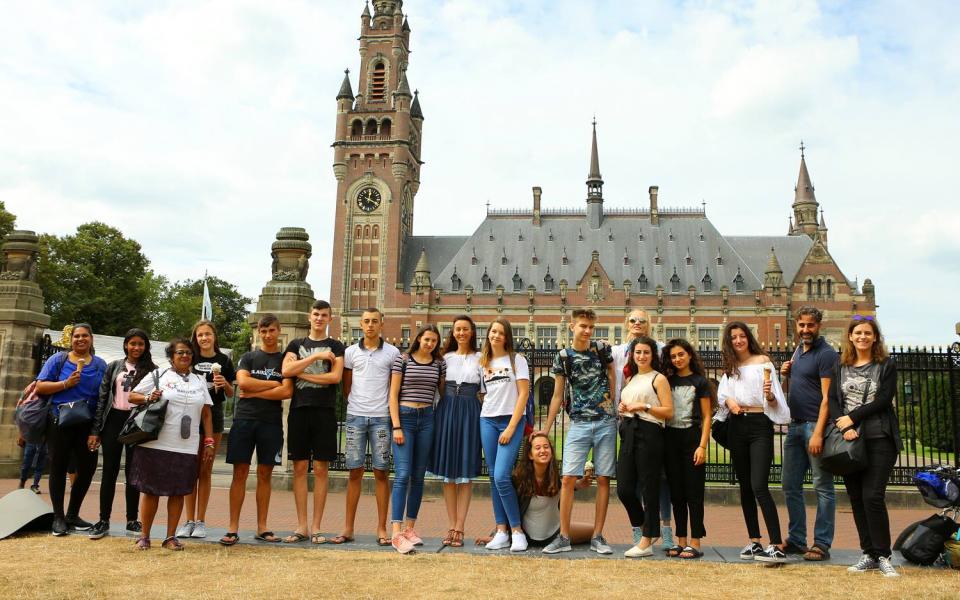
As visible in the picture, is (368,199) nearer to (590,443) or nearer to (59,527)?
(59,527)

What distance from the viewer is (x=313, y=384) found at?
630 centimetres

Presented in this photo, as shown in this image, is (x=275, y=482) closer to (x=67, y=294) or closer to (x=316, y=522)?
(x=316, y=522)

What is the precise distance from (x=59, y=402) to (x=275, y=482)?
4.72 metres

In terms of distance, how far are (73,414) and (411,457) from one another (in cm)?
309

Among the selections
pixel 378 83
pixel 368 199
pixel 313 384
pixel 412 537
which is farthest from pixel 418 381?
pixel 378 83

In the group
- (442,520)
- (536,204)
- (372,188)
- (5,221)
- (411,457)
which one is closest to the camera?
(411,457)

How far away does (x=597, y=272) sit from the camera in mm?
48969

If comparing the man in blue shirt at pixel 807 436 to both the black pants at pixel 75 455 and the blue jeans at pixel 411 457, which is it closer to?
the blue jeans at pixel 411 457

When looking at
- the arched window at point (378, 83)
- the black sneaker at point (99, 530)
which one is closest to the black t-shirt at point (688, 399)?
the black sneaker at point (99, 530)

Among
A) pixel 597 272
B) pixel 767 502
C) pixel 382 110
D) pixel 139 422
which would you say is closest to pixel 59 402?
pixel 139 422

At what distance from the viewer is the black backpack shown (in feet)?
18.4

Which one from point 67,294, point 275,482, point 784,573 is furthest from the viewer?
point 67,294

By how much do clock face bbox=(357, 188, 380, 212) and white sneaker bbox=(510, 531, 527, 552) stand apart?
157 feet

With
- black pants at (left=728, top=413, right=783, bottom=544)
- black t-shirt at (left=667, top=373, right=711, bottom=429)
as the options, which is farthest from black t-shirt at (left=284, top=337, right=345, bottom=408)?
black pants at (left=728, top=413, right=783, bottom=544)
